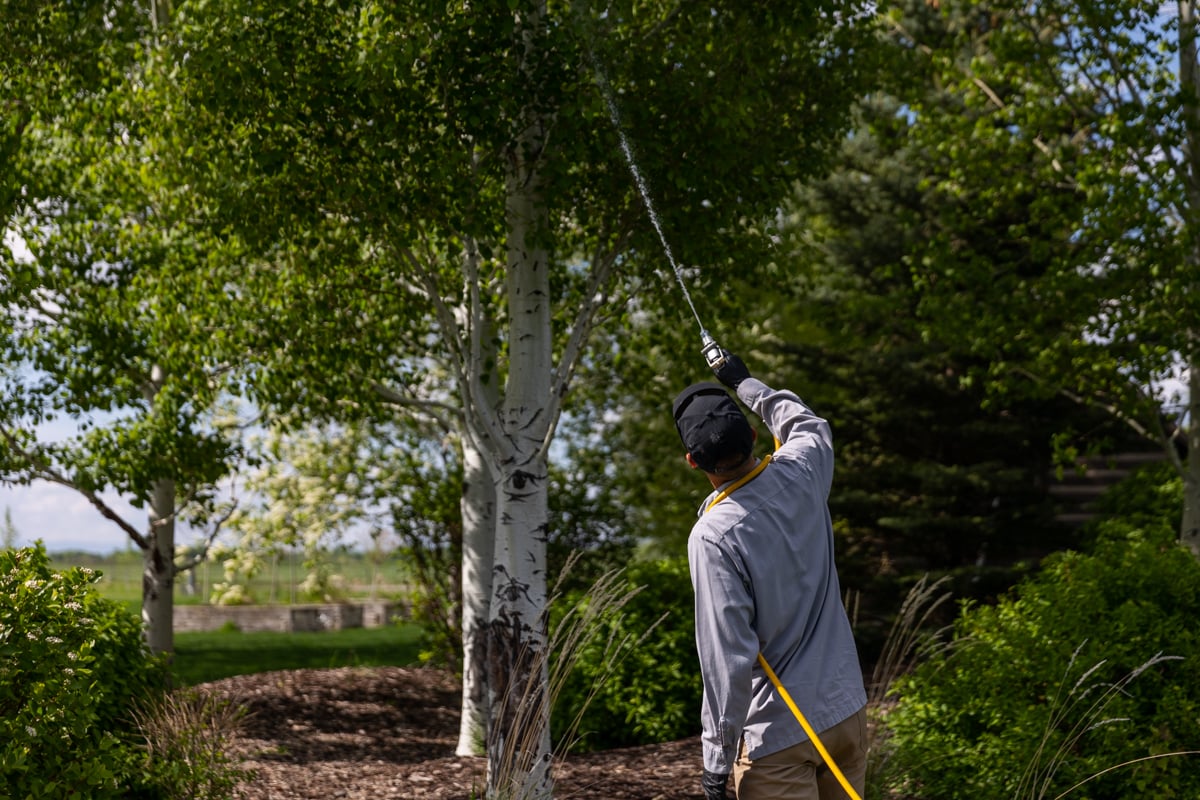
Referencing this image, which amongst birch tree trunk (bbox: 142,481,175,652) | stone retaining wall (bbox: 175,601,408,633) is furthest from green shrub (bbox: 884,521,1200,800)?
stone retaining wall (bbox: 175,601,408,633)

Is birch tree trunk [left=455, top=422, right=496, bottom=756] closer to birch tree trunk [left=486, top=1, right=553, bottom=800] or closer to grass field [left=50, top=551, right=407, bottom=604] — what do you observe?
birch tree trunk [left=486, top=1, right=553, bottom=800]

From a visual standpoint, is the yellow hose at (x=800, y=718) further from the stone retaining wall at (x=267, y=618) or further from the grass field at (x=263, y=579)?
the grass field at (x=263, y=579)

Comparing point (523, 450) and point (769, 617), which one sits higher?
point (523, 450)

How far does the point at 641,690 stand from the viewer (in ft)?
25.8

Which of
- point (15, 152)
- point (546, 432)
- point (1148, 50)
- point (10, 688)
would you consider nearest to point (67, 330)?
point (15, 152)

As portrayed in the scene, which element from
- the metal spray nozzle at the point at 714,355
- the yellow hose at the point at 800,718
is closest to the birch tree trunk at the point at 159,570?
the metal spray nozzle at the point at 714,355

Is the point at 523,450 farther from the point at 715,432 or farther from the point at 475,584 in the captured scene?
the point at 715,432

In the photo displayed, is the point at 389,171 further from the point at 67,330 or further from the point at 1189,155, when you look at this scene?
the point at 1189,155

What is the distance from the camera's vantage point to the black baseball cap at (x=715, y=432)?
315cm

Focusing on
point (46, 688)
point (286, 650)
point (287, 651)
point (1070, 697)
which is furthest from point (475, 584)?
point (286, 650)

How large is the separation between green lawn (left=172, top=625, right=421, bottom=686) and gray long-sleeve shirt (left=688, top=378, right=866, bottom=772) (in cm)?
954

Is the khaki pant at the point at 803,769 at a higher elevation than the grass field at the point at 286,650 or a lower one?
higher

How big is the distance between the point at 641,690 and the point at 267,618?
1462cm

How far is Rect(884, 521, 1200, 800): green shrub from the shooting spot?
5414 millimetres
